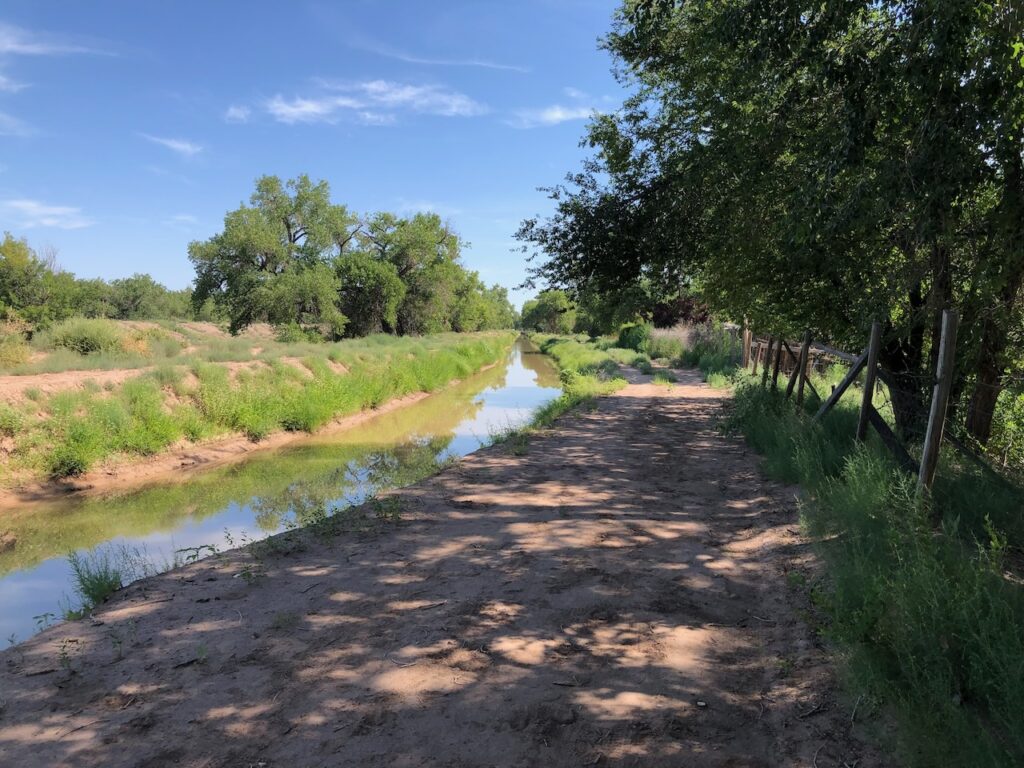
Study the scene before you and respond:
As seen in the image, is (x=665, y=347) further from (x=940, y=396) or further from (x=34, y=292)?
(x=34, y=292)

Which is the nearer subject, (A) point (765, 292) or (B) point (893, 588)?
(B) point (893, 588)

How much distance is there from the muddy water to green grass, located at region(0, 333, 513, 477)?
3.98ft

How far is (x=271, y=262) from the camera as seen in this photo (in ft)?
127

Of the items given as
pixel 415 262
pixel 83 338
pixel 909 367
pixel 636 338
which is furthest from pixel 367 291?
pixel 909 367

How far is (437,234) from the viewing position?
5147cm

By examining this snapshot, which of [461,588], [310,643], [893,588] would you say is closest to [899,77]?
[893,588]

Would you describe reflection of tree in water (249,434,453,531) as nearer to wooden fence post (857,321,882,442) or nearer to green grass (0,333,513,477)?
green grass (0,333,513,477)

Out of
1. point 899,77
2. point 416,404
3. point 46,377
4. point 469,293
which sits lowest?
point 416,404

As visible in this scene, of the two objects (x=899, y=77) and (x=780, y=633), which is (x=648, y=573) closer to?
(x=780, y=633)

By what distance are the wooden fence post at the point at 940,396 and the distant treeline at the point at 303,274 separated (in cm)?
3351

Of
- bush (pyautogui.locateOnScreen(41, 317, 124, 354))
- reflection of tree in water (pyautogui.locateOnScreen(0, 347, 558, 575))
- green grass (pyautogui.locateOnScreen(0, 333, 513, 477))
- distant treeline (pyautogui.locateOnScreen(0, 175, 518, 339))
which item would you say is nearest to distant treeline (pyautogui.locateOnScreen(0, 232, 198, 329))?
distant treeline (pyautogui.locateOnScreen(0, 175, 518, 339))

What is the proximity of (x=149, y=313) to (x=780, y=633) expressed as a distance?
313 ft

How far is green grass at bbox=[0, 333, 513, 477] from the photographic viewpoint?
11906 millimetres

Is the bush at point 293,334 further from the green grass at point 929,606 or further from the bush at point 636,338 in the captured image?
the green grass at point 929,606
